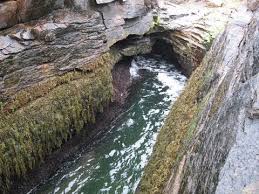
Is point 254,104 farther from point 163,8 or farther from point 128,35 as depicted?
point 163,8

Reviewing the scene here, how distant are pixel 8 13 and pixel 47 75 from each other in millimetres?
1546

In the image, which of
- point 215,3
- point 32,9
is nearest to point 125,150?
point 32,9

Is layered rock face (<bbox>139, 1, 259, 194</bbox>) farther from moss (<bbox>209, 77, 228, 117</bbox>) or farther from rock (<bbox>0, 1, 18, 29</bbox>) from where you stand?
rock (<bbox>0, 1, 18, 29</bbox>)

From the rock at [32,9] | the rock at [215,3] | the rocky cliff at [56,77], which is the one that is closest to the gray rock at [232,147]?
the rocky cliff at [56,77]

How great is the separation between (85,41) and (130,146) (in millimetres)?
2781

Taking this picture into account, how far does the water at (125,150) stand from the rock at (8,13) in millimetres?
3424

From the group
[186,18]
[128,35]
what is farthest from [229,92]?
[186,18]

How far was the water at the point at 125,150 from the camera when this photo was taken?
860 cm

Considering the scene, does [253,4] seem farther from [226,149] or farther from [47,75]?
[226,149]

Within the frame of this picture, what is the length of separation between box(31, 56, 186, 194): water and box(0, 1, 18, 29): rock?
342cm

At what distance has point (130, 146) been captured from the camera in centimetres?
980

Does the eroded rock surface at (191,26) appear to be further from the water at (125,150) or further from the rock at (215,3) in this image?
the water at (125,150)

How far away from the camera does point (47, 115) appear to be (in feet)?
27.9

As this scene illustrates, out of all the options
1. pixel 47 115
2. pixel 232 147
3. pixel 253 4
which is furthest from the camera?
pixel 47 115
